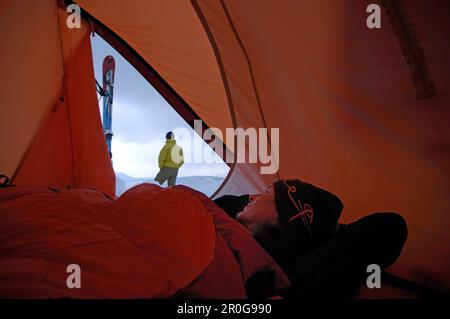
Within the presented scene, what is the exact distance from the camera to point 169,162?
3.20m

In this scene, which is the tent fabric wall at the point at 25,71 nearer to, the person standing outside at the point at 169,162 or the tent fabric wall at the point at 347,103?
the tent fabric wall at the point at 347,103

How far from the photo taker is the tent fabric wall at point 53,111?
61.9 inches

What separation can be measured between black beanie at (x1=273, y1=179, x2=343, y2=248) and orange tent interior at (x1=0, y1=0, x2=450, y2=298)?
0.91 feet

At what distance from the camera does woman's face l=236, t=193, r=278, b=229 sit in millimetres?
826

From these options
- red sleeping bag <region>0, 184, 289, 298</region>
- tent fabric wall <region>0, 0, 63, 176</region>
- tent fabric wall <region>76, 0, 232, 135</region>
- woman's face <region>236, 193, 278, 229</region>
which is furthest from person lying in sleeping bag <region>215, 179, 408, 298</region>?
tent fabric wall <region>0, 0, 63, 176</region>

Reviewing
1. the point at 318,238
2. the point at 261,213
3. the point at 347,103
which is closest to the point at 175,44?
the point at 347,103

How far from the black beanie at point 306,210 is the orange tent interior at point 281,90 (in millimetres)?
277

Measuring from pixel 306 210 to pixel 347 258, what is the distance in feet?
0.55

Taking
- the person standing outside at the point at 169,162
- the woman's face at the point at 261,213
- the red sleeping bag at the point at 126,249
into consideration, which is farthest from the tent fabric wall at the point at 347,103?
the person standing outside at the point at 169,162
